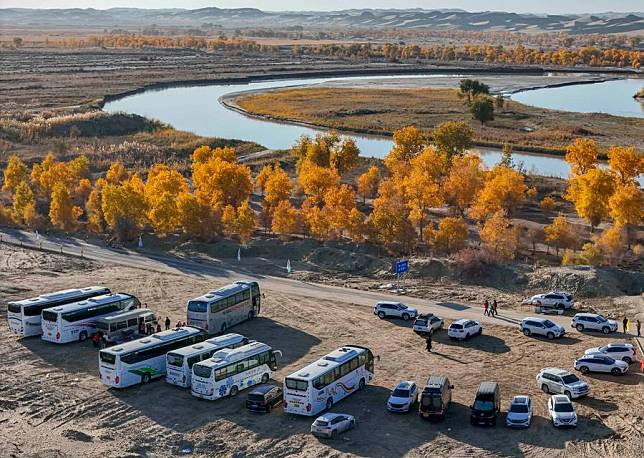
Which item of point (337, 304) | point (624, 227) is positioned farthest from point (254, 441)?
point (624, 227)

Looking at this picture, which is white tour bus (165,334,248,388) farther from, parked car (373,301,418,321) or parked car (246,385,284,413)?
parked car (373,301,418,321)

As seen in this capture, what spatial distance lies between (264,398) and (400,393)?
10.2 ft

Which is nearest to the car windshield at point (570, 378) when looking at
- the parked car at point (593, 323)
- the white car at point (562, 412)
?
the white car at point (562, 412)

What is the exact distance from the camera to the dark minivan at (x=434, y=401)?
18.9 m

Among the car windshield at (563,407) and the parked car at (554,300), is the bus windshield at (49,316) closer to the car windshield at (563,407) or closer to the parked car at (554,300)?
the car windshield at (563,407)

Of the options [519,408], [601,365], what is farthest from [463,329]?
[519,408]

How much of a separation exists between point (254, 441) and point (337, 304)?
1027cm

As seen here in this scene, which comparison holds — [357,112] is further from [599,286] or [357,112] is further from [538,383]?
[538,383]

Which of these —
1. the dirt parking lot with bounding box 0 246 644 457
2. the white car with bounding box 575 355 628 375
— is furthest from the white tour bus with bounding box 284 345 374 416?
the white car with bounding box 575 355 628 375

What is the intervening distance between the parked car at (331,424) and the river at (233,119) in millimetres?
39208

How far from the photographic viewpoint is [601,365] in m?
21.6

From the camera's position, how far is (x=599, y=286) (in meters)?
28.5

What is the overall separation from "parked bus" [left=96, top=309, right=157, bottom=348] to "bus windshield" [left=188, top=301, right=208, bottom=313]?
117cm

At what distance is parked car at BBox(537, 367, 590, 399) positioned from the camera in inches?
787
